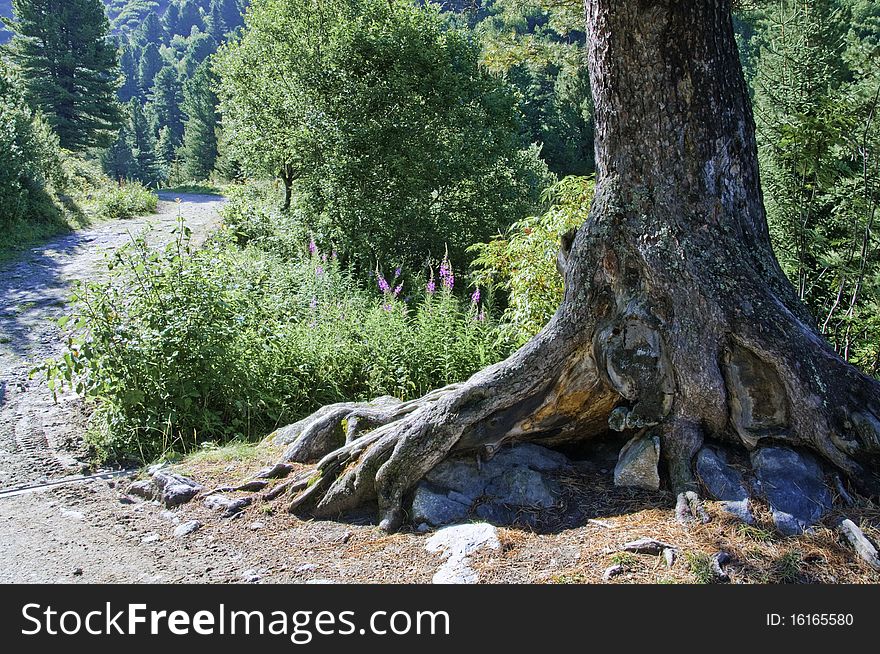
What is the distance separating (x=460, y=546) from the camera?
3.72 meters

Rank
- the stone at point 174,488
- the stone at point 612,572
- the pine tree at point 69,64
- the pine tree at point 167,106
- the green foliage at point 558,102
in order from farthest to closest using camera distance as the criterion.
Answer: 1. the pine tree at point 167,106
2. the pine tree at point 69,64
3. the green foliage at point 558,102
4. the stone at point 174,488
5. the stone at point 612,572

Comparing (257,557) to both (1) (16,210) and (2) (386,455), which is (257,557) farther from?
(1) (16,210)

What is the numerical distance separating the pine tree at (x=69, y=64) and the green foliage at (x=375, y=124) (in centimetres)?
2564

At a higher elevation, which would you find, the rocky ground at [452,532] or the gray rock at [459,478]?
the gray rock at [459,478]

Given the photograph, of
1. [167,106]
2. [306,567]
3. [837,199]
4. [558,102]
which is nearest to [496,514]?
[306,567]

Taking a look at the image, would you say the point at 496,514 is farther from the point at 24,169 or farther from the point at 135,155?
the point at 135,155

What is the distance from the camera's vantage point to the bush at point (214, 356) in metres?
5.78

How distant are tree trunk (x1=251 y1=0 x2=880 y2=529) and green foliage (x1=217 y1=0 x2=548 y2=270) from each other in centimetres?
987

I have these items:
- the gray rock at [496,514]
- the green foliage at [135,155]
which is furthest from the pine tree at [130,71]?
the gray rock at [496,514]

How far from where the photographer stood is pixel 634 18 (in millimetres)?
3914

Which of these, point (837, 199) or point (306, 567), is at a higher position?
point (837, 199)

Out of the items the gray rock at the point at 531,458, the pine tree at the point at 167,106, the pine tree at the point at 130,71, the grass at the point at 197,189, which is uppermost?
the pine tree at the point at 130,71

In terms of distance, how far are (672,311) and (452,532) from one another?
171 centimetres

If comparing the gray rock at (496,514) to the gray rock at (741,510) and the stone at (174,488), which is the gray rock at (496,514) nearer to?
the gray rock at (741,510)
